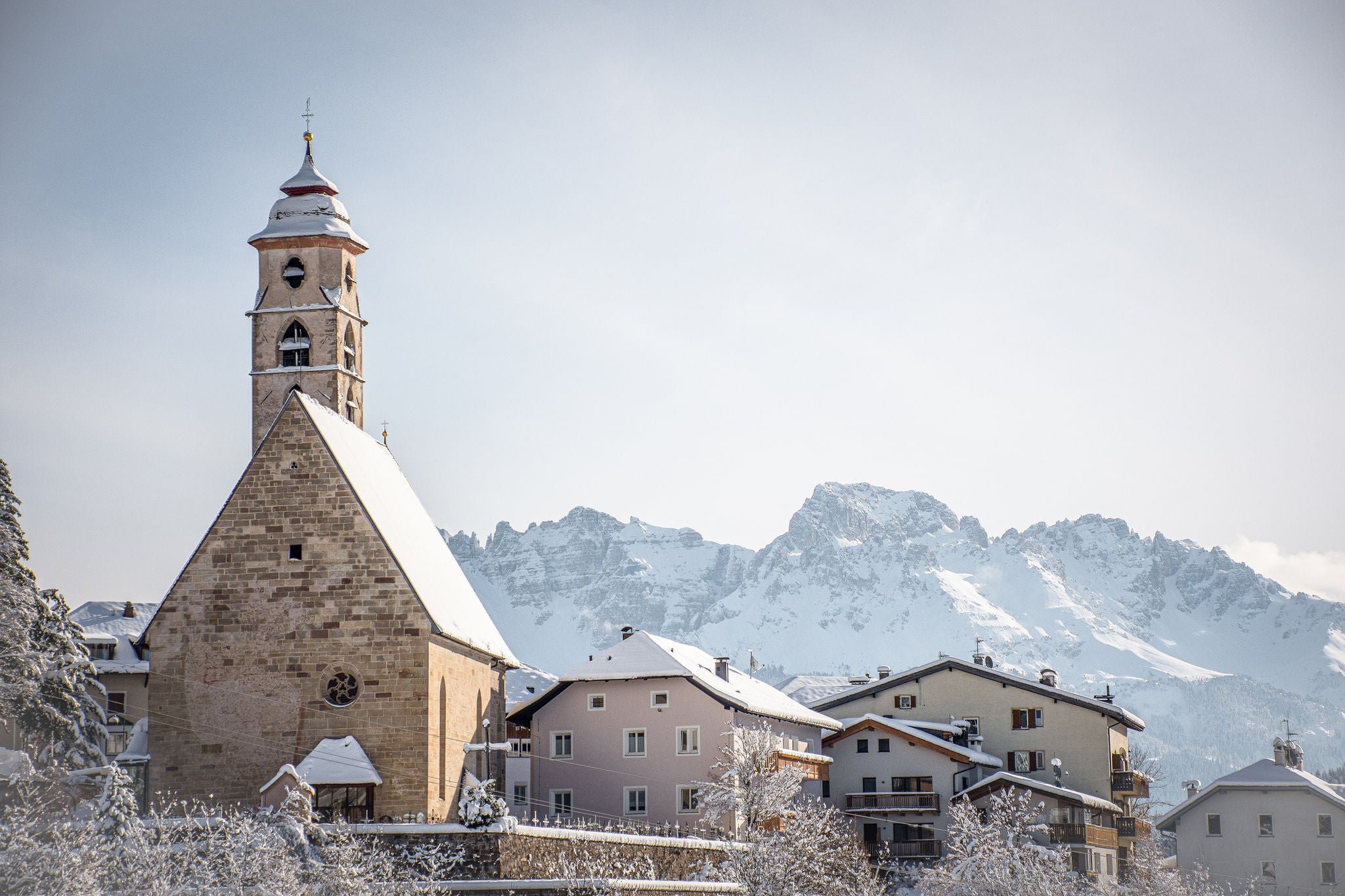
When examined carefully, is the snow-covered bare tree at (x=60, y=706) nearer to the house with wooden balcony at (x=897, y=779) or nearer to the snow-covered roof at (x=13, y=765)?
the snow-covered roof at (x=13, y=765)

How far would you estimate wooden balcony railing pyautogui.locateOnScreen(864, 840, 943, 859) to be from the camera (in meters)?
69.6

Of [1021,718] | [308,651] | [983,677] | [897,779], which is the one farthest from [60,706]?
[1021,718]

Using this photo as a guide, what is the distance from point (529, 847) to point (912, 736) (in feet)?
112

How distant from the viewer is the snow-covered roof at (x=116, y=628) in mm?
67625

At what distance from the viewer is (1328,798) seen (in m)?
79.7

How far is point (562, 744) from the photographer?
67.1 metres

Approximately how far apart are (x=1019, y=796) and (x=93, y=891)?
41.2 m

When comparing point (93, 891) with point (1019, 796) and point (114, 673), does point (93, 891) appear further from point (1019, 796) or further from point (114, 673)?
point (1019, 796)

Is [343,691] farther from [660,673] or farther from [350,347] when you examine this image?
[660,673]

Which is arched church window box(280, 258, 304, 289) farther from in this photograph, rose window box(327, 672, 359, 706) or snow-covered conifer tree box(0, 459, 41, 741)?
rose window box(327, 672, 359, 706)

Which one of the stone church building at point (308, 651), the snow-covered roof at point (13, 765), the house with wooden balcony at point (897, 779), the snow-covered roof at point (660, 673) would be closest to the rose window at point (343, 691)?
the stone church building at point (308, 651)

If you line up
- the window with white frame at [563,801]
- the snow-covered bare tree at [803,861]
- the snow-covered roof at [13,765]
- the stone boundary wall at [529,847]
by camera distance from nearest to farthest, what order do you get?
the stone boundary wall at [529,847] → the snow-covered roof at [13,765] → the snow-covered bare tree at [803,861] → the window with white frame at [563,801]

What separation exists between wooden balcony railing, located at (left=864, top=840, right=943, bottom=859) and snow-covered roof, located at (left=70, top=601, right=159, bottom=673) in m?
Answer: 31.1

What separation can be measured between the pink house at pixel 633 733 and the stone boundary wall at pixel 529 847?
15.5 metres
